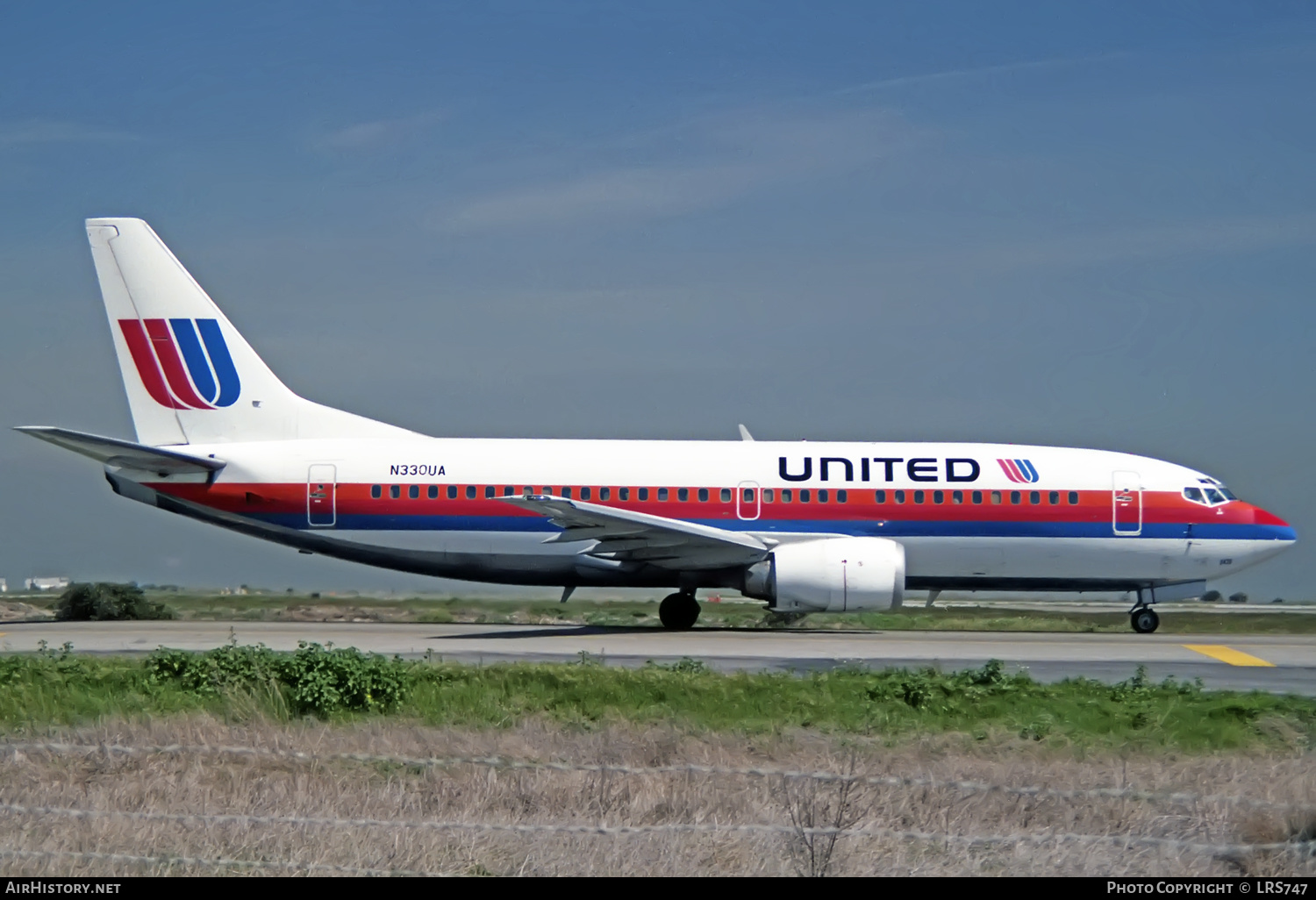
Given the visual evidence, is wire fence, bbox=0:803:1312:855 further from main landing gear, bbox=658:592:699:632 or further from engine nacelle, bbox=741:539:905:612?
main landing gear, bbox=658:592:699:632

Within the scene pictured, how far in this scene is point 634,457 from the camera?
26.9 m

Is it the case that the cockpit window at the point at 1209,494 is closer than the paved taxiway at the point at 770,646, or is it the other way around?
the paved taxiway at the point at 770,646

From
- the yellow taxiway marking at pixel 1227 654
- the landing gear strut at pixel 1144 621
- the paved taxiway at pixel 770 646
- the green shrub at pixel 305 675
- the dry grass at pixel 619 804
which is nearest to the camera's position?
the dry grass at pixel 619 804

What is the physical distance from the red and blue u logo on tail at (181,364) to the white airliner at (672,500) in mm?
40

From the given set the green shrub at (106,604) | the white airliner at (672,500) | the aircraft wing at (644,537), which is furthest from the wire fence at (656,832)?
the green shrub at (106,604)

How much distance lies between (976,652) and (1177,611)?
80.4 ft

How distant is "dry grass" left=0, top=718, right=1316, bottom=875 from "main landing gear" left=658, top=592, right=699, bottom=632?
14.0m

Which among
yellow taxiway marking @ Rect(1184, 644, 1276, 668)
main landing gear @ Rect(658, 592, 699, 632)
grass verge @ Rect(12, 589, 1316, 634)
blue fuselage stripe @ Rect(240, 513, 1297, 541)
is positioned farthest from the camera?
grass verge @ Rect(12, 589, 1316, 634)

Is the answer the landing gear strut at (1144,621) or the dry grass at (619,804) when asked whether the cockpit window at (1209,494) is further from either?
the dry grass at (619,804)

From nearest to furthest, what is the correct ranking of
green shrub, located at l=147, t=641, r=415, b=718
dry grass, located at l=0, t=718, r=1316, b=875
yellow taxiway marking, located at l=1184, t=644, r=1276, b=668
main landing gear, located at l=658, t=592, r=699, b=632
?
dry grass, located at l=0, t=718, r=1316, b=875, green shrub, located at l=147, t=641, r=415, b=718, yellow taxiway marking, located at l=1184, t=644, r=1276, b=668, main landing gear, located at l=658, t=592, r=699, b=632

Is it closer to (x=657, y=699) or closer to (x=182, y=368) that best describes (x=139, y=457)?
(x=182, y=368)

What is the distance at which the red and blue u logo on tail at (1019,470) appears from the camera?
2702cm

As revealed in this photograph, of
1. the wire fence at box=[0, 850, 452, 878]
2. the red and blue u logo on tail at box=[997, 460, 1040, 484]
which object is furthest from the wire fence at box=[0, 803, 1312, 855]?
the red and blue u logo on tail at box=[997, 460, 1040, 484]

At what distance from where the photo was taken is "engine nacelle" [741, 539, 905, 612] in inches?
973
